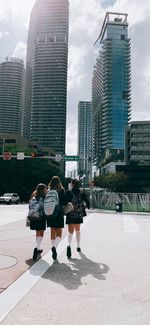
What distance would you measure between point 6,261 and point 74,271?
145cm

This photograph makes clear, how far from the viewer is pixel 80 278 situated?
18.5ft

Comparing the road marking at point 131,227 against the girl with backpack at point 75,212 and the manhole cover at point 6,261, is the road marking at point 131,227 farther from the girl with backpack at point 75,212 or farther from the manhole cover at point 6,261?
the manhole cover at point 6,261

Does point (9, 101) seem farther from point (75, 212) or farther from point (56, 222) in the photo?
point (56, 222)

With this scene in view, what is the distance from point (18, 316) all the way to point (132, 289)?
1.98m

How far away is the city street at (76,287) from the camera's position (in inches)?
153

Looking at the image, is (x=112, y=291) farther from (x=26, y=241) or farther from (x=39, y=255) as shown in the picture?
(x=26, y=241)

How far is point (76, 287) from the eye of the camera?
5109 mm

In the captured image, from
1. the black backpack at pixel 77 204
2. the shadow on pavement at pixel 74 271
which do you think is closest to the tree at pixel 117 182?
the black backpack at pixel 77 204

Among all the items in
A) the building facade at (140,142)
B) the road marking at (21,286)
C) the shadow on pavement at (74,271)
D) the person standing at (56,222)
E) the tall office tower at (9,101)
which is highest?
the tall office tower at (9,101)

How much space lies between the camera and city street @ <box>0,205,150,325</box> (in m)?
3.89

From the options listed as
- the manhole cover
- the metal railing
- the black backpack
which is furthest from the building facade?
the manhole cover

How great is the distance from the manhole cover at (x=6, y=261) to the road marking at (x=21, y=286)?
0.45 metres

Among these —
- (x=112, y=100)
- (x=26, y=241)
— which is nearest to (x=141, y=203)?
(x=26, y=241)

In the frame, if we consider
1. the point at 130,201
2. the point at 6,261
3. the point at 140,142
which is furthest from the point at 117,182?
the point at 6,261
